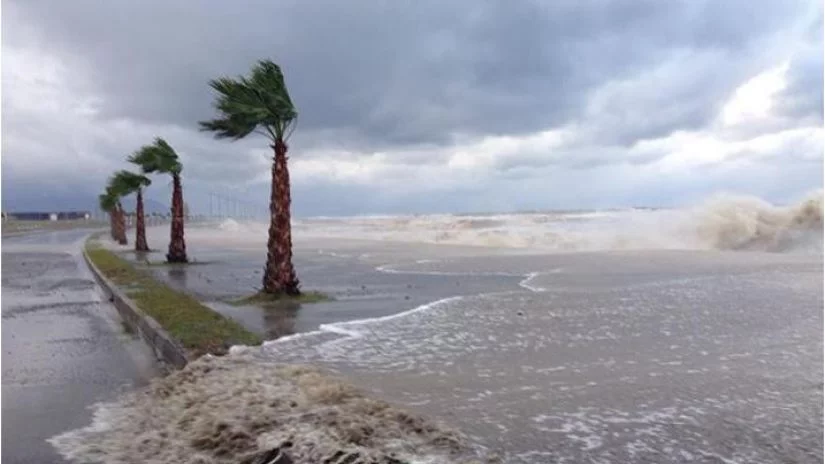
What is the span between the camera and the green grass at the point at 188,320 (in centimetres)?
799

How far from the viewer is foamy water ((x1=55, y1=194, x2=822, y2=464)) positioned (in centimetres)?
480

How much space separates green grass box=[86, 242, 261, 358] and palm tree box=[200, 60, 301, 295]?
177cm

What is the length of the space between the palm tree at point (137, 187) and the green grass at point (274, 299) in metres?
17.8

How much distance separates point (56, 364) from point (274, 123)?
695 cm

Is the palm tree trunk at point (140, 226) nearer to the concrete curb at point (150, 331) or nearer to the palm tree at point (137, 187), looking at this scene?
the palm tree at point (137, 187)

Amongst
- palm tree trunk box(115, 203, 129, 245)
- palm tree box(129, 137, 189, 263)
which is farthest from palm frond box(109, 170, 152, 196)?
palm tree trunk box(115, 203, 129, 245)

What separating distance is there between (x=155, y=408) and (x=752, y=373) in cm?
551

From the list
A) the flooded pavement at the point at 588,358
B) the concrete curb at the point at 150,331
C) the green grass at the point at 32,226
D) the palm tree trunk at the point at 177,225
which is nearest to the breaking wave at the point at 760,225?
the flooded pavement at the point at 588,358

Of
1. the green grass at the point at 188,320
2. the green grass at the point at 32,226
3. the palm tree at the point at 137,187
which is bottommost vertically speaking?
the green grass at the point at 188,320

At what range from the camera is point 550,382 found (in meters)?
6.67

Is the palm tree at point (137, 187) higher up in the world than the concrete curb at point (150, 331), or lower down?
higher up

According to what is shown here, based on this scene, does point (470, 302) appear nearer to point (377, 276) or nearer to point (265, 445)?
point (377, 276)

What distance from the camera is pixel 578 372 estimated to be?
23.2 ft

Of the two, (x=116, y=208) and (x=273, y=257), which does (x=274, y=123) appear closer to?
(x=273, y=257)
